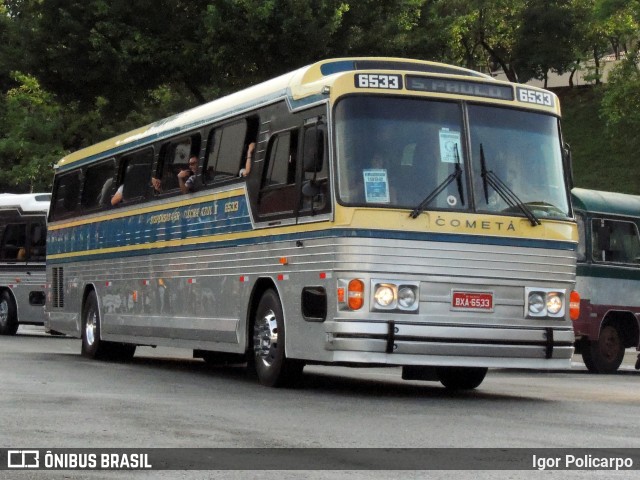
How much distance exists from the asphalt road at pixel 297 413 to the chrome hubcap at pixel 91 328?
237 cm

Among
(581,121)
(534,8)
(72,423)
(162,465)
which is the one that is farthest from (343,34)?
(534,8)

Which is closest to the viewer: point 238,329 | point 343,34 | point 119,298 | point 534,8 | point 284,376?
point 284,376

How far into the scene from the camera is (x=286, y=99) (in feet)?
50.4

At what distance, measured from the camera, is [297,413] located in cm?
1241

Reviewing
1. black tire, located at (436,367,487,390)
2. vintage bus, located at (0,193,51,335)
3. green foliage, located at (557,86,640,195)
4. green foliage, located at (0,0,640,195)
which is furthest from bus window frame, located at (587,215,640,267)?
green foliage, located at (557,86,640,195)

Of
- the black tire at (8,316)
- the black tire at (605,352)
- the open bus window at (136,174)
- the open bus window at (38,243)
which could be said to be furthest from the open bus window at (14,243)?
the black tire at (605,352)

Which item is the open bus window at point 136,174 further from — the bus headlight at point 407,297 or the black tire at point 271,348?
the bus headlight at point 407,297

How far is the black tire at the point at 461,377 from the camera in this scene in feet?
53.3

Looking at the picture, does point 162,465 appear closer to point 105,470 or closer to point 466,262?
point 105,470

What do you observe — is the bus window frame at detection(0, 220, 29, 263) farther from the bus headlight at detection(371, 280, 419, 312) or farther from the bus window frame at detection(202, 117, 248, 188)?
the bus headlight at detection(371, 280, 419, 312)

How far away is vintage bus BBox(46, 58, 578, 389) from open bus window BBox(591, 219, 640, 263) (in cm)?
671

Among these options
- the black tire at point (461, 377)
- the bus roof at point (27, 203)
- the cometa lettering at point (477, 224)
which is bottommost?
the black tire at point (461, 377)

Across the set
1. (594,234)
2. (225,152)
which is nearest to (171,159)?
(225,152)

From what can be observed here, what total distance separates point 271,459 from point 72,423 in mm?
2489
